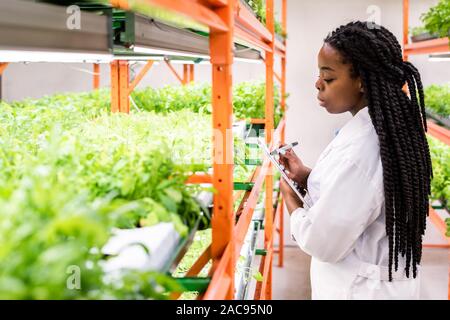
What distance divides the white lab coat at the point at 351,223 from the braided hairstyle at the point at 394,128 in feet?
0.15

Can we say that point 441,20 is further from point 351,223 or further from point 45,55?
point 45,55

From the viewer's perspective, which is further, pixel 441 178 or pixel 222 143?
pixel 441 178

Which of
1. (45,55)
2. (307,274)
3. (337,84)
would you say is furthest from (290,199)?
(307,274)

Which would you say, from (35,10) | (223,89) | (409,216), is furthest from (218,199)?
(409,216)

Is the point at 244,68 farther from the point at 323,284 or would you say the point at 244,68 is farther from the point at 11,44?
the point at 11,44

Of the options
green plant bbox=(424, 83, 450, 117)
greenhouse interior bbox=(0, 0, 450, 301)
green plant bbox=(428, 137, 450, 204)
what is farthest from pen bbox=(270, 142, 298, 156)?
green plant bbox=(424, 83, 450, 117)

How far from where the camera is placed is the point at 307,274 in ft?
24.0

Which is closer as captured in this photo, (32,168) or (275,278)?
(32,168)

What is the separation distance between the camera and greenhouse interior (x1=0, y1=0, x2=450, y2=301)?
0.83 metres

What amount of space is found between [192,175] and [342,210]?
2.08ft

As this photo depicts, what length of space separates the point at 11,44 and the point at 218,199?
0.68 meters

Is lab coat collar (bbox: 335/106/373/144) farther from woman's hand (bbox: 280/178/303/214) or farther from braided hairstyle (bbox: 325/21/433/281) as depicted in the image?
woman's hand (bbox: 280/178/303/214)
